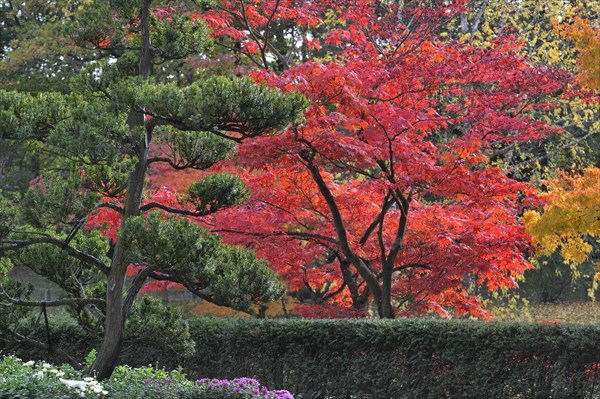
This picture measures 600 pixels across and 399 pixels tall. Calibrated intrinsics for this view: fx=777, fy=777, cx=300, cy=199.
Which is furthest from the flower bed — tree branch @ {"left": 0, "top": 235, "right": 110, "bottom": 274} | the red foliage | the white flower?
the red foliage

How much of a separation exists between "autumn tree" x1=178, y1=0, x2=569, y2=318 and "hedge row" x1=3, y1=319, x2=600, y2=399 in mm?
1350

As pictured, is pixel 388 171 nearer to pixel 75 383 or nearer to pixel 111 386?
pixel 111 386

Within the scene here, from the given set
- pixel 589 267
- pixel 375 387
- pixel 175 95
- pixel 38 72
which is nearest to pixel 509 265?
pixel 375 387

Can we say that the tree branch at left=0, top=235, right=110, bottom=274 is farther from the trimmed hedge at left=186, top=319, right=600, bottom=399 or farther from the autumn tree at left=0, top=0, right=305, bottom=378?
the trimmed hedge at left=186, top=319, right=600, bottom=399

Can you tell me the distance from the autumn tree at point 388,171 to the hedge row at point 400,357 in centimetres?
135

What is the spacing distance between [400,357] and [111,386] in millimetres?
3191

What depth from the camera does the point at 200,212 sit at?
6.53m

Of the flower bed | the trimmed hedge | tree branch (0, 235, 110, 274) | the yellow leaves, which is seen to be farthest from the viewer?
the trimmed hedge

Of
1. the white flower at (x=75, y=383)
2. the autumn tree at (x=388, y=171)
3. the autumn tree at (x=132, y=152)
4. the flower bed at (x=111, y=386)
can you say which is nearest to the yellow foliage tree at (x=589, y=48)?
the autumn tree at (x=388, y=171)

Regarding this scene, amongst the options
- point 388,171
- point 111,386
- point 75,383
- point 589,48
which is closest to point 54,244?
point 111,386

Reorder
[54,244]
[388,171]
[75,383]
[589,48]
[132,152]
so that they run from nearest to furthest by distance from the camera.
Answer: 1. [75,383]
2. [132,152]
3. [54,244]
4. [589,48]
5. [388,171]

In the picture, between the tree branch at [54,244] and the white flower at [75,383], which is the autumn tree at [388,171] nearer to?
the tree branch at [54,244]

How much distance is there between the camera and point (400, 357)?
7.92m

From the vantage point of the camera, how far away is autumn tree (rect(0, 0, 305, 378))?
5.69 metres
